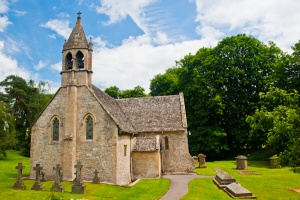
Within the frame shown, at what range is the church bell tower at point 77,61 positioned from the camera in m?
24.9

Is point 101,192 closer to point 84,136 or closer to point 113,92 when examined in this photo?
point 84,136

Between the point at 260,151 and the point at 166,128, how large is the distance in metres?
19.1

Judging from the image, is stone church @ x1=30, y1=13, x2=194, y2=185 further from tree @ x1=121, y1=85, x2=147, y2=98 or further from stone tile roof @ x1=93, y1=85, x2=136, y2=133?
tree @ x1=121, y1=85, x2=147, y2=98

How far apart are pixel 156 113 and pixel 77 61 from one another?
12.4 meters

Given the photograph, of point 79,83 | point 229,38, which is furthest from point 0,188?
point 229,38

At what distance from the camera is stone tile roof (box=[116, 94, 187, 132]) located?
31016 millimetres

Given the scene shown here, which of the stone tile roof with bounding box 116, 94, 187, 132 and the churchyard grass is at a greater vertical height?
the stone tile roof with bounding box 116, 94, 187, 132

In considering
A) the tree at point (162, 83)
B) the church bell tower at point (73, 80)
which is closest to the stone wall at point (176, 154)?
the church bell tower at point (73, 80)

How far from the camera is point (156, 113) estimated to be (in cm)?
3306

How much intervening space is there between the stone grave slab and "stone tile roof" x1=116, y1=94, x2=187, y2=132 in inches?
467

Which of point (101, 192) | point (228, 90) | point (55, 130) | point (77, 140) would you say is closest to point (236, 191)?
point (101, 192)

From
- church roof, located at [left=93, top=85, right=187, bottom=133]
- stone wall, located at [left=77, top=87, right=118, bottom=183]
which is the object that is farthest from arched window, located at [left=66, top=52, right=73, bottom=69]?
church roof, located at [left=93, top=85, right=187, bottom=133]

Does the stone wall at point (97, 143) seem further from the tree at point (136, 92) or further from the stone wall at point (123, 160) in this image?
the tree at point (136, 92)

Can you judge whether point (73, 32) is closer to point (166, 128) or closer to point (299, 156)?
point (166, 128)
